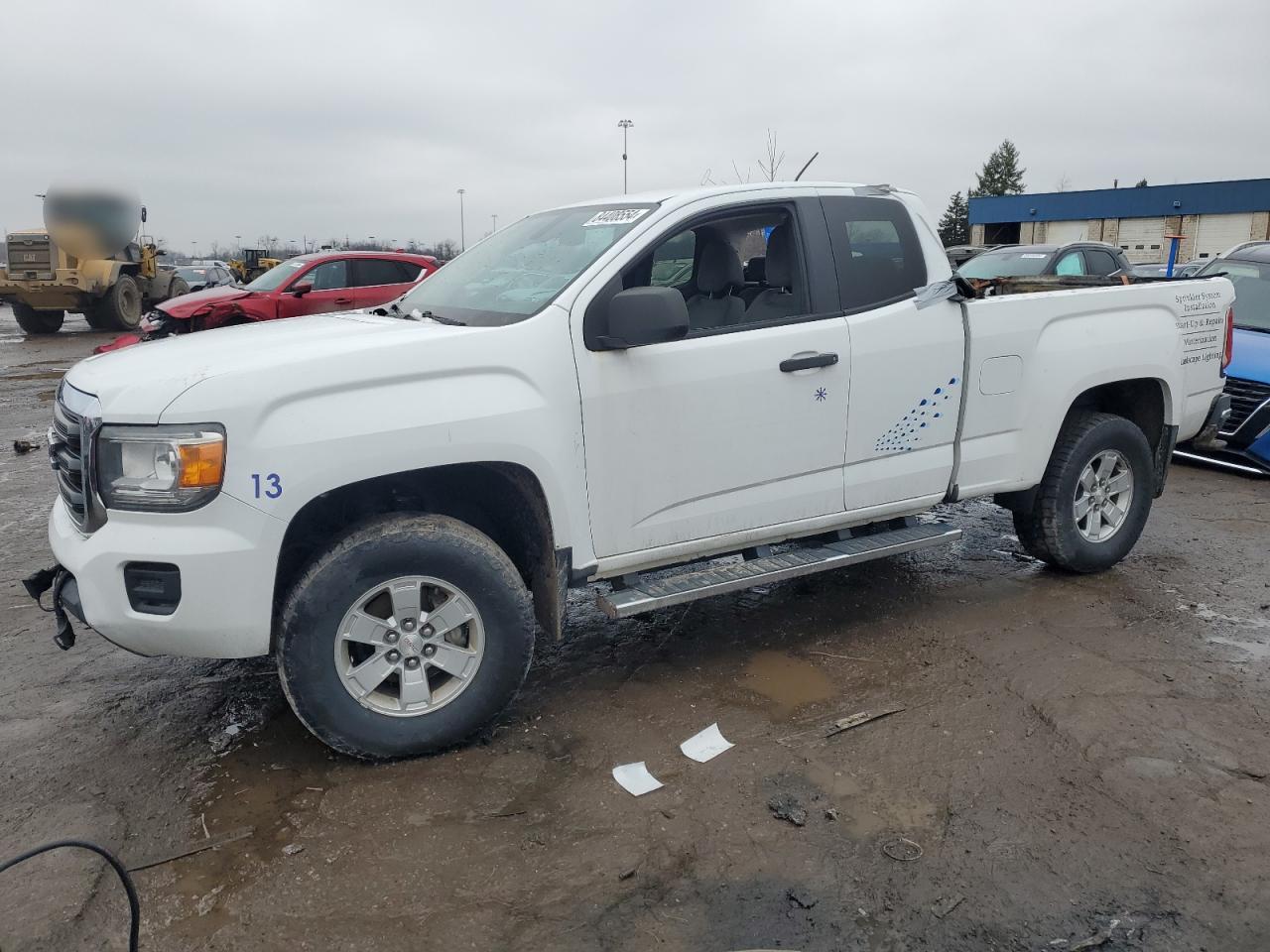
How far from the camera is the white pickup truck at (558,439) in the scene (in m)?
3.10

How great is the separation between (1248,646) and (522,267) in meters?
3.64

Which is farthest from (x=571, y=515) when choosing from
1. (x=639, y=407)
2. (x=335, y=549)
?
(x=335, y=549)

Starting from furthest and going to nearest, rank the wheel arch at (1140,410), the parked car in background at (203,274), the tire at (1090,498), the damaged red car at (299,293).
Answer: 1. the parked car in background at (203,274)
2. the damaged red car at (299,293)
3. the wheel arch at (1140,410)
4. the tire at (1090,498)

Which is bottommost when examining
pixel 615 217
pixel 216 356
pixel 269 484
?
pixel 269 484

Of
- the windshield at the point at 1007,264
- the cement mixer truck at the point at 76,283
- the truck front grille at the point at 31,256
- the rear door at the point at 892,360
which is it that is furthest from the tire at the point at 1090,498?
the truck front grille at the point at 31,256

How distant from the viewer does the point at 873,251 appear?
4359 mm

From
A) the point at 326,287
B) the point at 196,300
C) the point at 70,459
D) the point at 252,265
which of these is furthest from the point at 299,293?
the point at 252,265

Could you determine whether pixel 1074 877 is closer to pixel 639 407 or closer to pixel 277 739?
pixel 639 407

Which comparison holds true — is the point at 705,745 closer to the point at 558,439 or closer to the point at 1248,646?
the point at 558,439

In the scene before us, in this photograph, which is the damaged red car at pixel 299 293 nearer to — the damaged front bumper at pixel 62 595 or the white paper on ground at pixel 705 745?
the damaged front bumper at pixel 62 595

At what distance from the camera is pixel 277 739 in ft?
11.9

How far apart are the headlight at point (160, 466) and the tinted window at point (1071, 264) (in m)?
11.5

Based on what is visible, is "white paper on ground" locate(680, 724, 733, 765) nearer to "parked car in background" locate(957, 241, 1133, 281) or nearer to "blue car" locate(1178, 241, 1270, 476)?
"blue car" locate(1178, 241, 1270, 476)

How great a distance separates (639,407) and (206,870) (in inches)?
80.8
